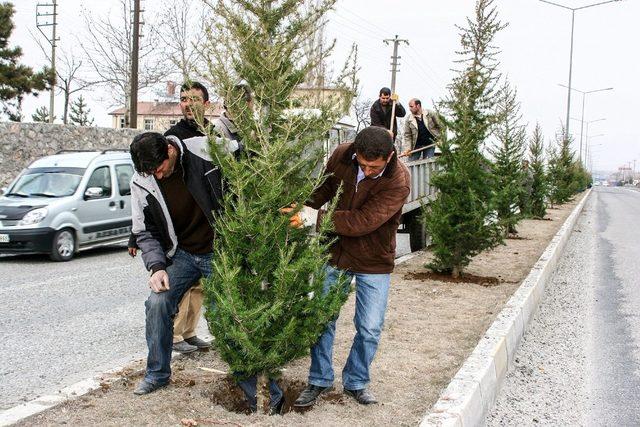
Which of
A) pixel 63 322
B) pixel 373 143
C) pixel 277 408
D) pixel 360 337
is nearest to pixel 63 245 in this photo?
pixel 63 322

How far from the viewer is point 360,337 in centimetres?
454

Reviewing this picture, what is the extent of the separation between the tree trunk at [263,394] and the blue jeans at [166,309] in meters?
0.68

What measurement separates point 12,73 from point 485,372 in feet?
99.8

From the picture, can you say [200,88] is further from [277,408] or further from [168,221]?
[277,408]

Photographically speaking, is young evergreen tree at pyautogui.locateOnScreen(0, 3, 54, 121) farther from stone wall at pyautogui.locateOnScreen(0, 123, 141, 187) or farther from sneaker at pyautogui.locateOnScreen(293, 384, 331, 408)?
sneaker at pyautogui.locateOnScreen(293, 384, 331, 408)

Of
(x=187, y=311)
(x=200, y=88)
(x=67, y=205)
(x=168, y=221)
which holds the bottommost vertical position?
(x=187, y=311)

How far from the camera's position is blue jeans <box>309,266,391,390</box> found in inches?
176

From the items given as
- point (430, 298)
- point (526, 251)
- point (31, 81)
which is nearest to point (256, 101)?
point (430, 298)

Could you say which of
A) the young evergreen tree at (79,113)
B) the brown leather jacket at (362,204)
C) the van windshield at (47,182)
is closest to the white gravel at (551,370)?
the brown leather jacket at (362,204)

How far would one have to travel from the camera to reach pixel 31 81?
Answer: 3084cm

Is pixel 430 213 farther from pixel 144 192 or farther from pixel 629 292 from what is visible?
pixel 144 192

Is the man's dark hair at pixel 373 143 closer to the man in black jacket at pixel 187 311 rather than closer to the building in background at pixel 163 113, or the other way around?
the building in background at pixel 163 113

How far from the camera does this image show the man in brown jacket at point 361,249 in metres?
4.40

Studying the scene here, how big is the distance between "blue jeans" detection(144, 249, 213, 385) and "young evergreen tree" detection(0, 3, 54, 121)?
29169mm
